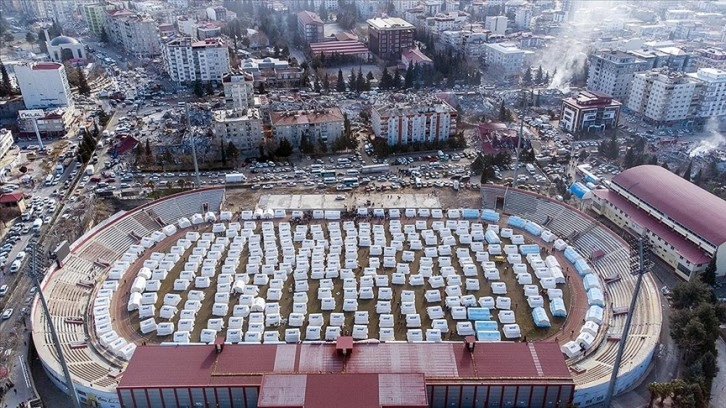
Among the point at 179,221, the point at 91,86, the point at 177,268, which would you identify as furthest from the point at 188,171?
the point at 91,86

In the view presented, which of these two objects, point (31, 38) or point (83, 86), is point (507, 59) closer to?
point (83, 86)

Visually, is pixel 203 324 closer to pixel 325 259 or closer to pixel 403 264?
pixel 325 259

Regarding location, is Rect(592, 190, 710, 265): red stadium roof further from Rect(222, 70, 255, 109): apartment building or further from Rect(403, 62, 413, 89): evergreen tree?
Rect(222, 70, 255, 109): apartment building

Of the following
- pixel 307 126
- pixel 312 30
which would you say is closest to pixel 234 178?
pixel 307 126

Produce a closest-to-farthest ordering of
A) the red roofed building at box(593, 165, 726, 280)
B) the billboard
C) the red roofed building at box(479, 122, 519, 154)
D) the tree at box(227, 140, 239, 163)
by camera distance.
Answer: the red roofed building at box(593, 165, 726, 280) < the tree at box(227, 140, 239, 163) < the red roofed building at box(479, 122, 519, 154) < the billboard

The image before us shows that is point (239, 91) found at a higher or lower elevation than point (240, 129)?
higher

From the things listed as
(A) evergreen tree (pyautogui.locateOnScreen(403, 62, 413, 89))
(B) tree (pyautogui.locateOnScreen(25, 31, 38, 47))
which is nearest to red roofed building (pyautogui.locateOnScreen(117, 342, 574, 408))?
(A) evergreen tree (pyautogui.locateOnScreen(403, 62, 413, 89))
